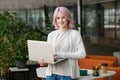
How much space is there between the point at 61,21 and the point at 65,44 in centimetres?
19

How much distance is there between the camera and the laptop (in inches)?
103

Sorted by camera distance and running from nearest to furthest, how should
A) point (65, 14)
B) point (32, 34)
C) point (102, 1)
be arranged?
point (65, 14) < point (32, 34) < point (102, 1)

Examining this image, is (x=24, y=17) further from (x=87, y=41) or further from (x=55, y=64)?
(x=55, y=64)

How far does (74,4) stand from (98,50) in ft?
4.67

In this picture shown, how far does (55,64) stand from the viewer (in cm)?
273

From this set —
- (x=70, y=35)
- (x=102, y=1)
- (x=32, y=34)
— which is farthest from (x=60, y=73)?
(x=102, y=1)

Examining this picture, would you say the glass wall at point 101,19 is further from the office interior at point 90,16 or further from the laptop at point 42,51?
the laptop at point 42,51

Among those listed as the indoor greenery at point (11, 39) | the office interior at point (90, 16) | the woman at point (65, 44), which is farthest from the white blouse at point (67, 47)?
the office interior at point (90, 16)

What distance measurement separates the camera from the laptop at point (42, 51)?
262 cm

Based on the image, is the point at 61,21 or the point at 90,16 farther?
the point at 90,16

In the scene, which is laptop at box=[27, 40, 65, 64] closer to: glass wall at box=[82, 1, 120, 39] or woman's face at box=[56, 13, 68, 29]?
woman's face at box=[56, 13, 68, 29]

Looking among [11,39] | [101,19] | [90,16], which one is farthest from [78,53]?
[90,16]

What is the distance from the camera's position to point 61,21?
8.81 ft

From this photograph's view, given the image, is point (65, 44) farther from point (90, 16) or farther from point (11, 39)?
point (90, 16)
